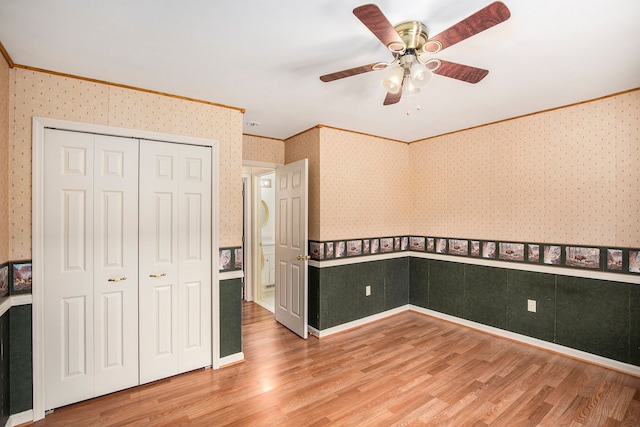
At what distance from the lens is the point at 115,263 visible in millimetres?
2568

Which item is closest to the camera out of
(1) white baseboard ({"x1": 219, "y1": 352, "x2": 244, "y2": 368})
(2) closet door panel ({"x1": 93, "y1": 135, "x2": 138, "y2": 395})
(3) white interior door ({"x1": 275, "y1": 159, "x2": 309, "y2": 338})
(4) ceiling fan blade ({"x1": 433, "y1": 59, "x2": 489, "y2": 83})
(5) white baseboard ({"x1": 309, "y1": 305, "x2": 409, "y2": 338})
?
(4) ceiling fan blade ({"x1": 433, "y1": 59, "x2": 489, "y2": 83})

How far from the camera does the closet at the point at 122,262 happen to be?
2.37 meters

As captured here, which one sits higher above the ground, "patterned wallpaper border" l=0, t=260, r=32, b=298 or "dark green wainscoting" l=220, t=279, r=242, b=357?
"patterned wallpaper border" l=0, t=260, r=32, b=298

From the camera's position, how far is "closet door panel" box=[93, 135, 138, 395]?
98.7 inches

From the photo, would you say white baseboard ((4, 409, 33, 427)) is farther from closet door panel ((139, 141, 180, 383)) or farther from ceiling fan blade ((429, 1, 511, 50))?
ceiling fan blade ((429, 1, 511, 50))

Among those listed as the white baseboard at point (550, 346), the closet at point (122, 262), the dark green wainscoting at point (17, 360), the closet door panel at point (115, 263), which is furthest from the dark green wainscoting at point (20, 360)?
the white baseboard at point (550, 346)

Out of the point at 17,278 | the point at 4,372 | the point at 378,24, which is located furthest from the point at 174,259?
the point at 378,24

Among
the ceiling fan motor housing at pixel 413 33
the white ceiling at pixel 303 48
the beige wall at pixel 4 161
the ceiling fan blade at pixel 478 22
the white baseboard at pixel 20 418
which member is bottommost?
the white baseboard at pixel 20 418

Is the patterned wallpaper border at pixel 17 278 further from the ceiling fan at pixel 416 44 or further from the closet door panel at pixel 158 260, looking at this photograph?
the ceiling fan at pixel 416 44

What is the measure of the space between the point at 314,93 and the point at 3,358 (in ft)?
9.90

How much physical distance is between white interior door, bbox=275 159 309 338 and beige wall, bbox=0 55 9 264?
248cm

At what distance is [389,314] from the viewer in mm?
4426

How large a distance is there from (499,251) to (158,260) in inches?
146

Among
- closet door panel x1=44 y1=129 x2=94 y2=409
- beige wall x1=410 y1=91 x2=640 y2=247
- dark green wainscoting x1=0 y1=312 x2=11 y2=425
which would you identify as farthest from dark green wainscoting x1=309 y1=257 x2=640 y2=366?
dark green wainscoting x1=0 y1=312 x2=11 y2=425
